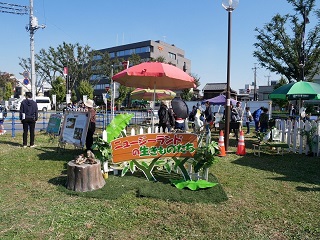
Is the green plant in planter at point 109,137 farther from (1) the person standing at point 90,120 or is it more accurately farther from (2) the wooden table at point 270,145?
(2) the wooden table at point 270,145

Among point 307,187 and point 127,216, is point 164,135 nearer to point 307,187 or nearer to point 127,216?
point 127,216

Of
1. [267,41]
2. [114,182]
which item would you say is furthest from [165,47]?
[114,182]

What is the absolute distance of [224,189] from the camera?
206 inches

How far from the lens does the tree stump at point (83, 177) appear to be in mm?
4828

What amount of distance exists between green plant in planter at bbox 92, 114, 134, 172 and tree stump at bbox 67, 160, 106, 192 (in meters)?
0.59

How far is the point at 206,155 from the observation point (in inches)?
205

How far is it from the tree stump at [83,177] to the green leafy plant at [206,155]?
1.93 m

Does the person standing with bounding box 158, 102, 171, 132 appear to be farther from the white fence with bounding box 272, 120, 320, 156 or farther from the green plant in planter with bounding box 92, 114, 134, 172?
the green plant in planter with bounding box 92, 114, 134, 172

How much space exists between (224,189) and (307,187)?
1704 millimetres

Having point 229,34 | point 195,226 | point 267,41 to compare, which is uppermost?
point 267,41

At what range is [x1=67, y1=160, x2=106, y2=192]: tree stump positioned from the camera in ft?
15.8

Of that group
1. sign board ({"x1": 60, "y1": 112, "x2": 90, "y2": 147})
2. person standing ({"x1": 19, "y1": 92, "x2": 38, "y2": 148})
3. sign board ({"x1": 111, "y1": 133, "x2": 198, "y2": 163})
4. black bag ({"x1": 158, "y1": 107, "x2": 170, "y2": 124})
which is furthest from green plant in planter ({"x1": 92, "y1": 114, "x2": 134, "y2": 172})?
person standing ({"x1": 19, "y1": 92, "x2": 38, "y2": 148})

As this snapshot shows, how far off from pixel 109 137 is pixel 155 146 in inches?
39.7

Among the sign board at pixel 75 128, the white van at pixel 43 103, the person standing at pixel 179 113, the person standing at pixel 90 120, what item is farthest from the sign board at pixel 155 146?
the white van at pixel 43 103
